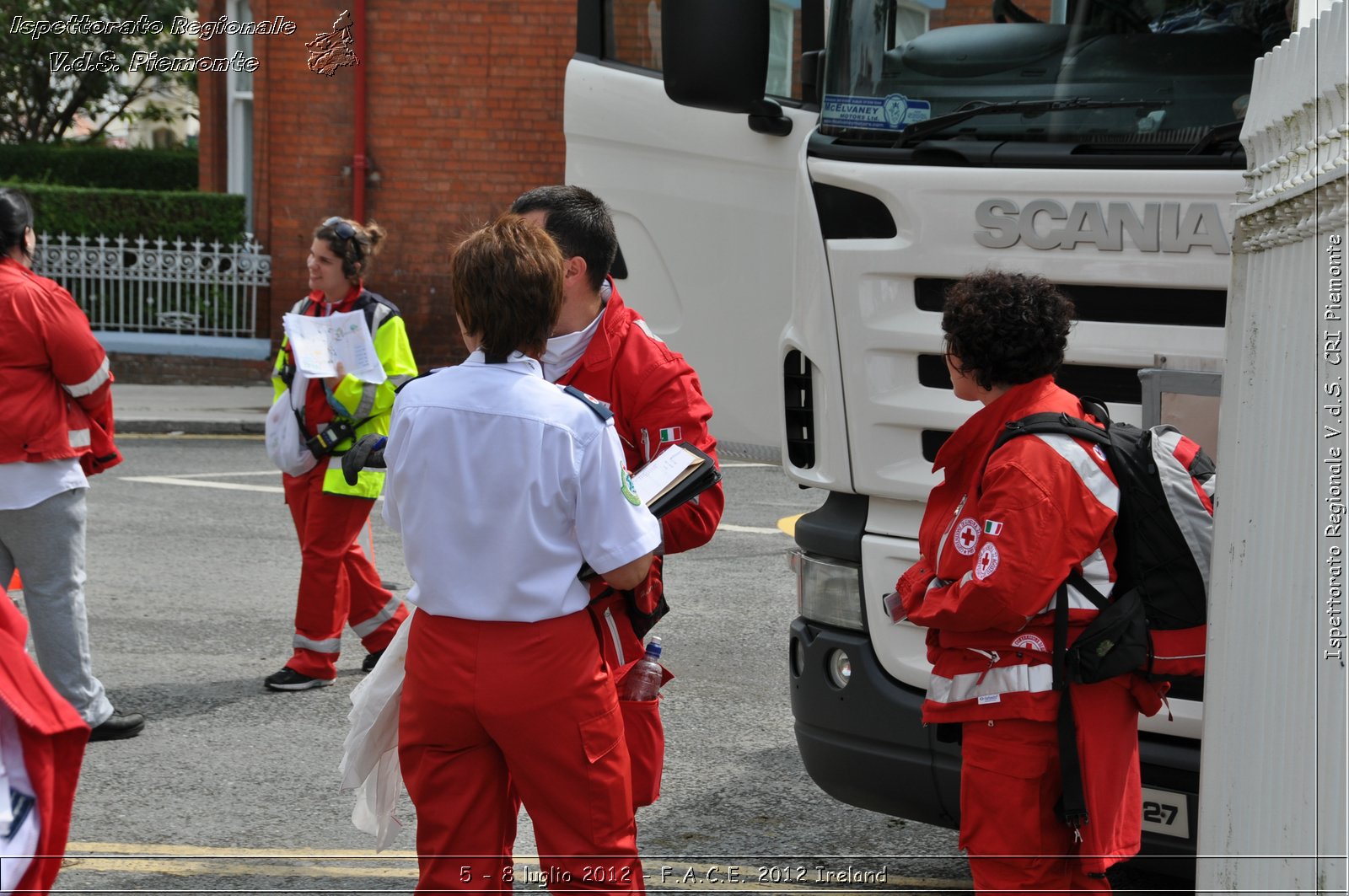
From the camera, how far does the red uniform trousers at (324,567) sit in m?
6.11

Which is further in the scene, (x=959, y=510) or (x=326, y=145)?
(x=326, y=145)

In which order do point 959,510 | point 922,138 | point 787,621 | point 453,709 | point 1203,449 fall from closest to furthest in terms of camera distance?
point 453,709 → point 959,510 → point 1203,449 → point 922,138 → point 787,621

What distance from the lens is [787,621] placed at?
7426 mm

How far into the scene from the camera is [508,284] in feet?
9.78

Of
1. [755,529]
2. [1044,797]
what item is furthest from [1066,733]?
[755,529]

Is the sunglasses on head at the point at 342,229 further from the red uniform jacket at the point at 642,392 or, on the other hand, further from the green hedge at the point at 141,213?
the green hedge at the point at 141,213

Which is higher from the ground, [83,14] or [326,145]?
[83,14]

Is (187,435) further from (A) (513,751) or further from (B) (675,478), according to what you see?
(A) (513,751)

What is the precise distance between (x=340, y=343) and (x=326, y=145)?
10.7m

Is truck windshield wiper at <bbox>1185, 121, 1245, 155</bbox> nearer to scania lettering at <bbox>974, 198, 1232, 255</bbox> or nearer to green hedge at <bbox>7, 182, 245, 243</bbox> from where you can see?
scania lettering at <bbox>974, 198, 1232, 255</bbox>

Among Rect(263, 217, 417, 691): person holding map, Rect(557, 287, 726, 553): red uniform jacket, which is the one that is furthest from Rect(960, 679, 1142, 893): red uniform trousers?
Rect(263, 217, 417, 691): person holding map

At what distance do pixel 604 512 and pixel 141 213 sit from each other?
15076mm

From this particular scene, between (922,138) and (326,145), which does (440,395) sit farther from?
(326,145)

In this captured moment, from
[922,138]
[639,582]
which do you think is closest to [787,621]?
[922,138]
